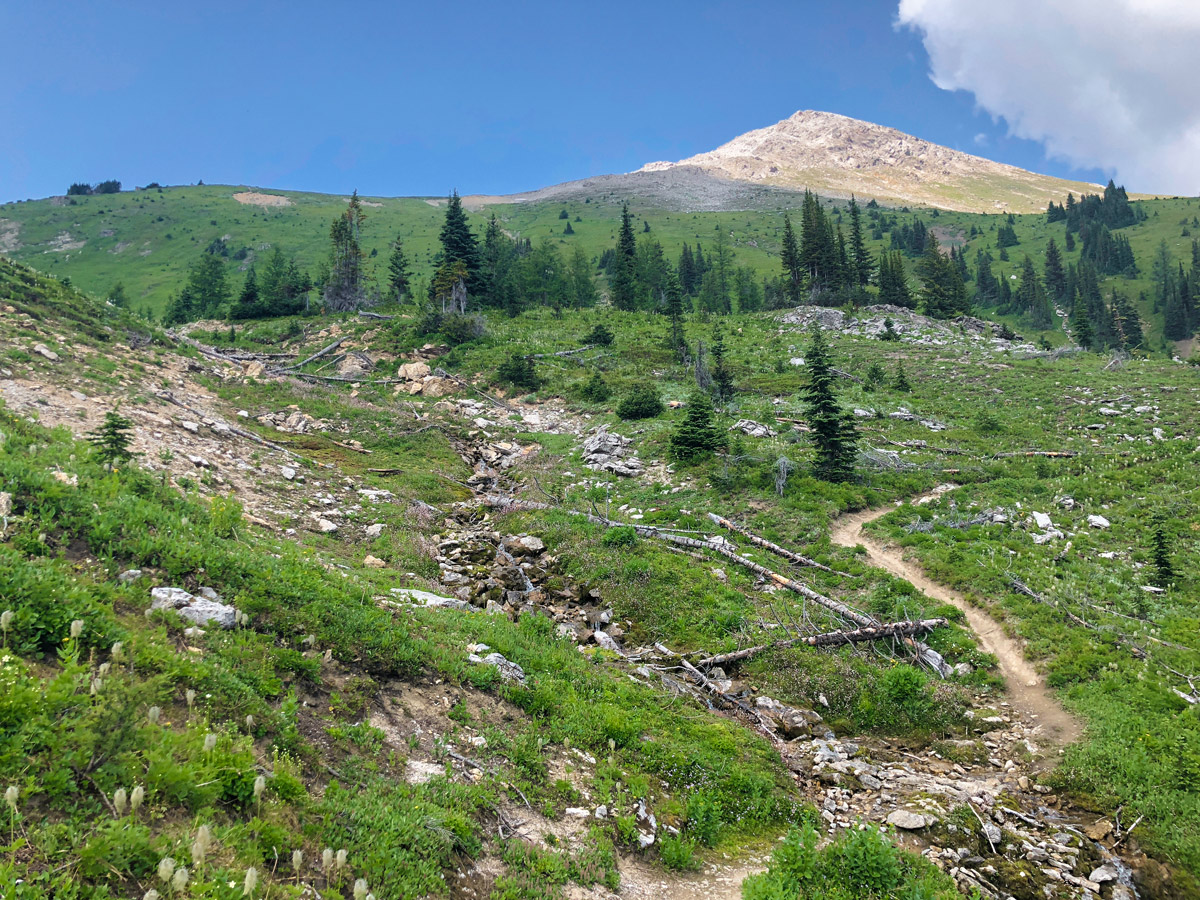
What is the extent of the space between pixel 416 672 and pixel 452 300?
45.3 m

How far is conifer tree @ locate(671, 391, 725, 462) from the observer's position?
2477 cm

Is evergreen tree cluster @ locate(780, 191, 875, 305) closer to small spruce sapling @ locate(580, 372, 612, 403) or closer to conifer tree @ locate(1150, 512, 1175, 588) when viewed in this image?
small spruce sapling @ locate(580, 372, 612, 403)

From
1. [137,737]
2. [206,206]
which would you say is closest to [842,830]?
[137,737]

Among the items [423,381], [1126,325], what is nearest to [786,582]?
[423,381]

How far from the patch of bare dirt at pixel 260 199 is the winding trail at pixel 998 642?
658ft

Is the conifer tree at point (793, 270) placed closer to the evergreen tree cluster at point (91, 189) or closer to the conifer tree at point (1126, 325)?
the conifer tree at point (1126, 325)

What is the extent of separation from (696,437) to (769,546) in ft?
26.4

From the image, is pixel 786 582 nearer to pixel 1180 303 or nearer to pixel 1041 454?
pixel 1041 454

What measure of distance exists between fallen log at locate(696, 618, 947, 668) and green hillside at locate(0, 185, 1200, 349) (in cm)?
11197

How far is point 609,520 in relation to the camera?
65.5 feet

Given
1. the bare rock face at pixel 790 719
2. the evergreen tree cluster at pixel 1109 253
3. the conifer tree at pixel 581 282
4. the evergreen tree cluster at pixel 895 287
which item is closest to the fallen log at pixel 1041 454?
the bare rock face at pixel 790 719

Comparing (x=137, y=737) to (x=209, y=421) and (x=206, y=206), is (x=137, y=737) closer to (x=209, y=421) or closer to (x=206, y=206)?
(x=209, y=421)

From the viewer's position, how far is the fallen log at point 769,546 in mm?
16656

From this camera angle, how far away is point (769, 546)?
17.8 metres
